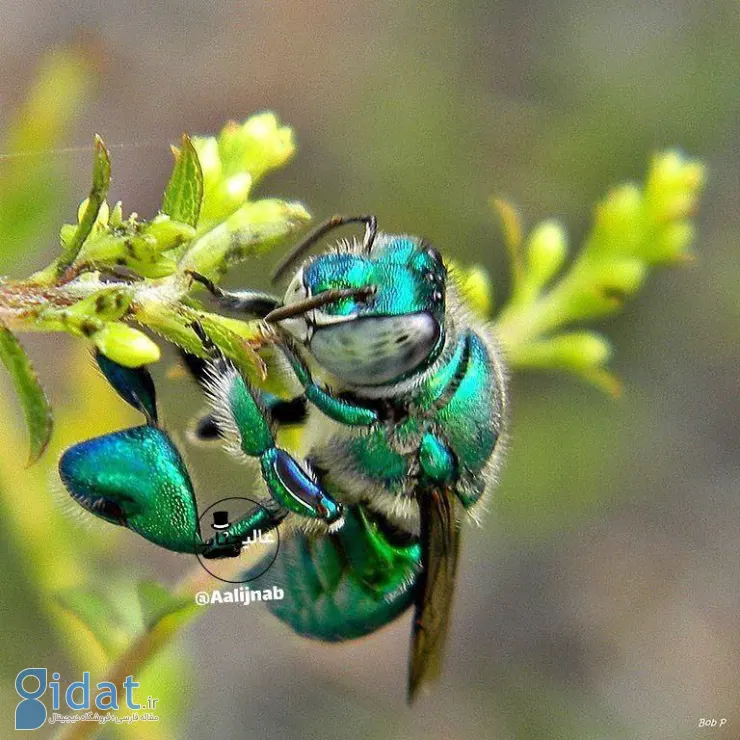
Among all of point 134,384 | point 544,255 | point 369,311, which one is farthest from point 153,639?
point 544,255

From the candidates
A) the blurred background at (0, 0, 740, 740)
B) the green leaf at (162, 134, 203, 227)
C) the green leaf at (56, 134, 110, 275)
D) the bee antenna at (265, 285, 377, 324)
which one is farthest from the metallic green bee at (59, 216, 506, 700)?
the blurred background at (0, 0, 740, 740)

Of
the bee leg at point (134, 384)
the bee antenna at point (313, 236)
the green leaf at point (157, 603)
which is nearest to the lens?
the bee leg at point (134, 384)

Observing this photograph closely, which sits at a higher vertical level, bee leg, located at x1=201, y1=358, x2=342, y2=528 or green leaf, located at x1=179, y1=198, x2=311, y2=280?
green leaf, located at x1=179, y1=198, x2=311, y2=280

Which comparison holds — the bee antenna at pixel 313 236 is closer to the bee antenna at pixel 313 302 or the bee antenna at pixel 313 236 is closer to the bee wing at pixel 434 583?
the bee antenna at pixel 313 302

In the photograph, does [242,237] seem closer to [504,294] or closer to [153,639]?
[153,639]

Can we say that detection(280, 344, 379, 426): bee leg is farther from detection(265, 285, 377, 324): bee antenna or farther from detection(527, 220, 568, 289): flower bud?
detection(527, 220, 568, 289): flower bud

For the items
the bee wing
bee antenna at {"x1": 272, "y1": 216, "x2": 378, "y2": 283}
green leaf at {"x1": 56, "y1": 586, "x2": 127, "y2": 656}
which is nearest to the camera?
bee antenna at {"x1": 272, "y1": 216, "x2": 378, "y2": 283}

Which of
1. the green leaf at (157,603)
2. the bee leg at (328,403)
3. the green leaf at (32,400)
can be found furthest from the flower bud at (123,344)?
the green leaf at (157,603)
